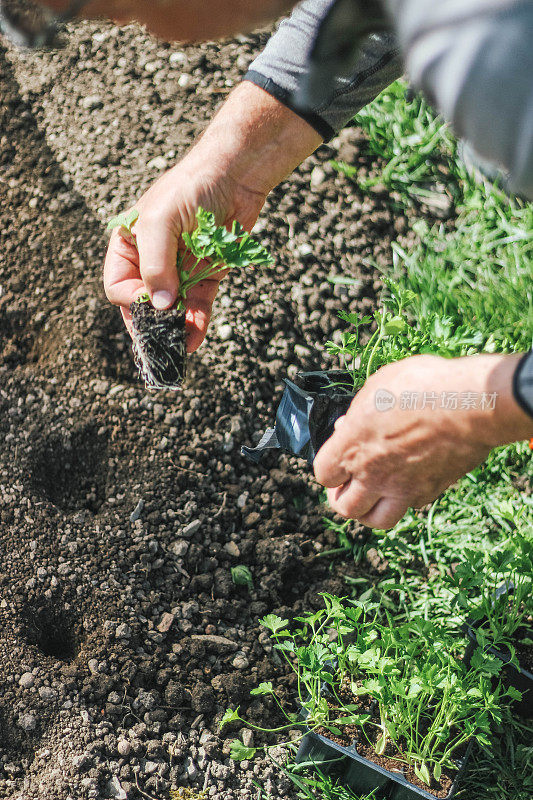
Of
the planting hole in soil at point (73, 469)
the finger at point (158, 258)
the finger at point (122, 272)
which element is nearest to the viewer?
the finger at point (158, 258)

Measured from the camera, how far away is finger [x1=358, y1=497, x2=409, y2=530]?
1842 mm

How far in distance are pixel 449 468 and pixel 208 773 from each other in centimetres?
124

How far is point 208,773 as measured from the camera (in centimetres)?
215

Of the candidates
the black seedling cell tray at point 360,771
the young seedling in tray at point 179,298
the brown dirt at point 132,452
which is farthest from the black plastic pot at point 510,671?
the young seedling in tray at point 179,298

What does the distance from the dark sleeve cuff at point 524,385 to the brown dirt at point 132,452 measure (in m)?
1.30

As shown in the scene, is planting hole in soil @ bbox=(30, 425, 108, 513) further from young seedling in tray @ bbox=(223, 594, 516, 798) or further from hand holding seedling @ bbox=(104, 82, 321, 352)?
young seedling in tray @ bbox=(223, 594, 516, 798)

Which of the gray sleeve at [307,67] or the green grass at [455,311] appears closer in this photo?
the gray sleeve at [307,67]

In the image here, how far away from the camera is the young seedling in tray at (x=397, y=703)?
196 centimetres

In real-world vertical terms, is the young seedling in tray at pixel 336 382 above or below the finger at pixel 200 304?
below

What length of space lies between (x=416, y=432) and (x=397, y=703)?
2.81 ft

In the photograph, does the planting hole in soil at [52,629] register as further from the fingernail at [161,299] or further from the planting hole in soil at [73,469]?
the fingernail at [161,299]

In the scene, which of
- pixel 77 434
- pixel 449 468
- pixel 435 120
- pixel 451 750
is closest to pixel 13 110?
pixel 77 434

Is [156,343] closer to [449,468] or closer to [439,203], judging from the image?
[449,468]

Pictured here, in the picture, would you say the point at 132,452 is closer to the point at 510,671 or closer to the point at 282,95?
the point at 282,95
